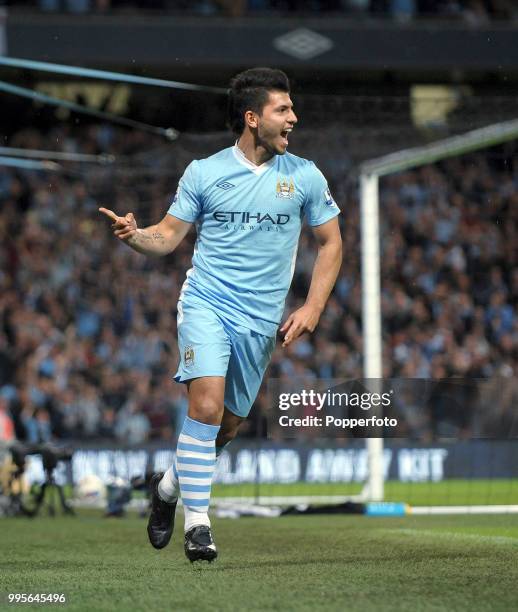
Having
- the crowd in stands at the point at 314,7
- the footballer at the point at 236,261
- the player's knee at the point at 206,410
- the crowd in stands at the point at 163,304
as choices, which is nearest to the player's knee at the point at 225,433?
the footballer at the point at 236,261

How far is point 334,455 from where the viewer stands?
1472 centimetres

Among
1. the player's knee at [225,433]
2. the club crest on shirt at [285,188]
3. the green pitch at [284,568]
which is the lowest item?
the green pitch at [284,568]

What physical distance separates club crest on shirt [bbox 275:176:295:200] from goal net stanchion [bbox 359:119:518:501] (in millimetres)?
5474

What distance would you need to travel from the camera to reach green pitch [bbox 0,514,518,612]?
15.2ft

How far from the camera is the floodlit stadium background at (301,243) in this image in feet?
43.5

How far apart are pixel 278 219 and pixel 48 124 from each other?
1991 centimetres

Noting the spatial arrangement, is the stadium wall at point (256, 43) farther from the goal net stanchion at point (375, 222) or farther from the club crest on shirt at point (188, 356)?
the club crest on shirt at point (188, 356)

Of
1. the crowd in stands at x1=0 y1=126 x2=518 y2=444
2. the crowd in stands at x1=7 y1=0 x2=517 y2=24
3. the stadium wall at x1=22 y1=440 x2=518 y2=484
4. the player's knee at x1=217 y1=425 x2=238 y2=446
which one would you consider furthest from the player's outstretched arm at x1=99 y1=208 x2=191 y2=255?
the crowd in stands at x1=7 y1=0 x2=517 y2=24

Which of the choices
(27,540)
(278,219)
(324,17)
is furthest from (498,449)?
(324,17)

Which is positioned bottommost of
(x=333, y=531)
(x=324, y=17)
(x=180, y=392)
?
(x=333, y=531)

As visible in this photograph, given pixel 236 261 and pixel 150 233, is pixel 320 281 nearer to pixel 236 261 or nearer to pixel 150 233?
pixel 236 261

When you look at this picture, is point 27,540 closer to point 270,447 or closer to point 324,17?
point 270,447

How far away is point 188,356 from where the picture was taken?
6.12 meters

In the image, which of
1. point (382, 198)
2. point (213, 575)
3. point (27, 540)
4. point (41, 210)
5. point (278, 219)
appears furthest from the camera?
point (41, 210)
